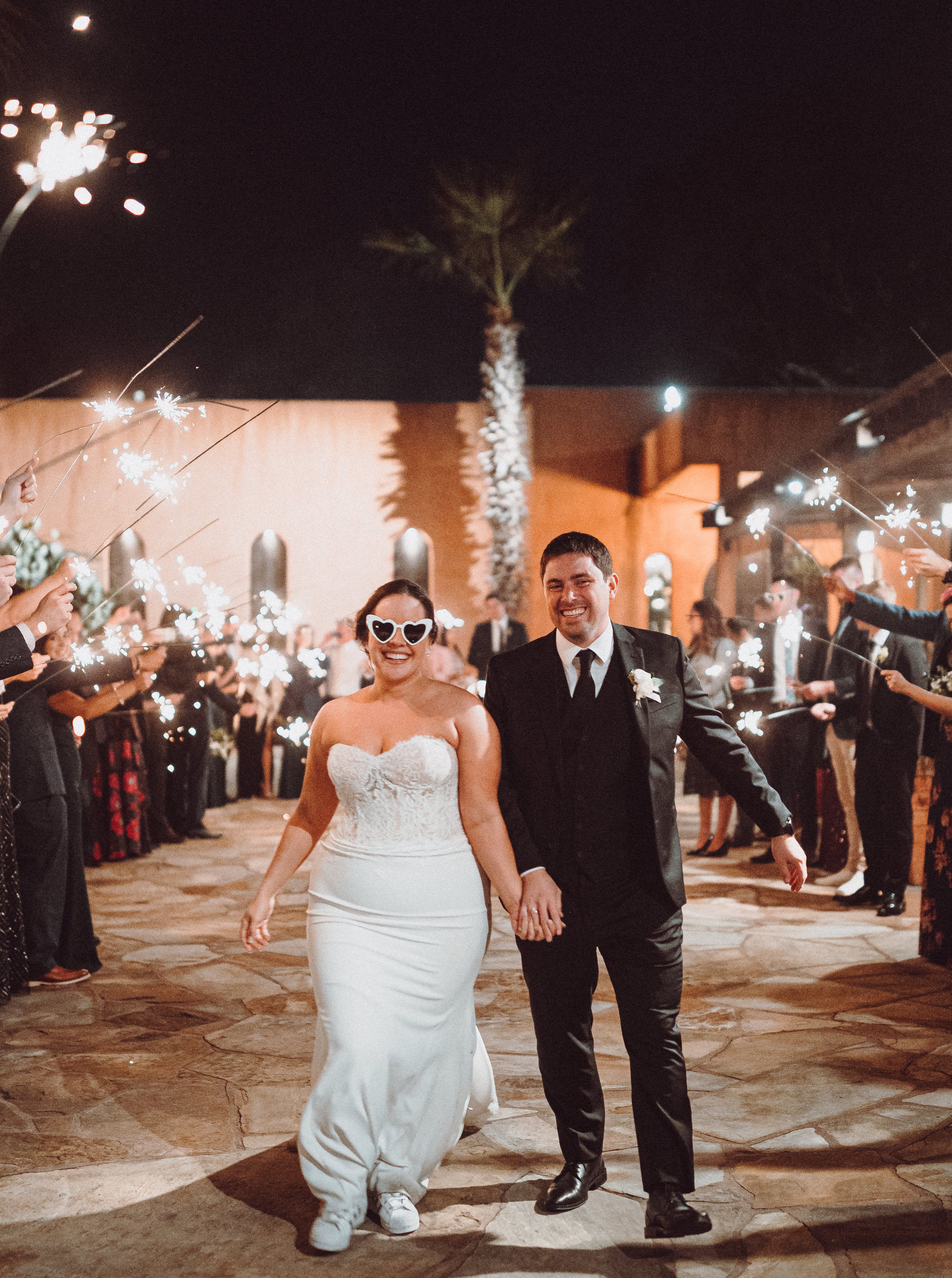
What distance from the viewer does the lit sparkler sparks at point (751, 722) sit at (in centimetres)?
925

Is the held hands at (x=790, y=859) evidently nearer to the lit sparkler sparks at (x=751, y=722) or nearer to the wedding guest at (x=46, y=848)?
the wedding guest at (x=46, y=848)

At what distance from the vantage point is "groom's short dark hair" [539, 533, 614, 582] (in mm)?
3523

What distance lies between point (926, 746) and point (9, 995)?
5.12 meters

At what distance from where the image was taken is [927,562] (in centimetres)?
554

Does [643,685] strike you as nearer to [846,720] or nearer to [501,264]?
[846,720]

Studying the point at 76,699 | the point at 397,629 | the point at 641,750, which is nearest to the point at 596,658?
the point at 641,750

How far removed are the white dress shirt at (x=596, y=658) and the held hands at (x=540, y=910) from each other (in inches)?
22.7

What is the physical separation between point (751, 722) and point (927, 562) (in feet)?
12.7

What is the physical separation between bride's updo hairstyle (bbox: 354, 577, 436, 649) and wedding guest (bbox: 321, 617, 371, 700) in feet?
36.7

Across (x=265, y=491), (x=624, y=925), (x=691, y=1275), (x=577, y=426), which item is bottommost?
(x=691, y=1275)

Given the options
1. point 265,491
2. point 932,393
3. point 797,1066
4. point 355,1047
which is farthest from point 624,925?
point 265,491

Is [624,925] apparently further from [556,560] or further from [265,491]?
[265,491]

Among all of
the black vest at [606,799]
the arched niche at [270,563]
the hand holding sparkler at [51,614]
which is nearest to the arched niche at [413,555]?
the arched niche at [270,563]

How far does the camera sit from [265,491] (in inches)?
917
